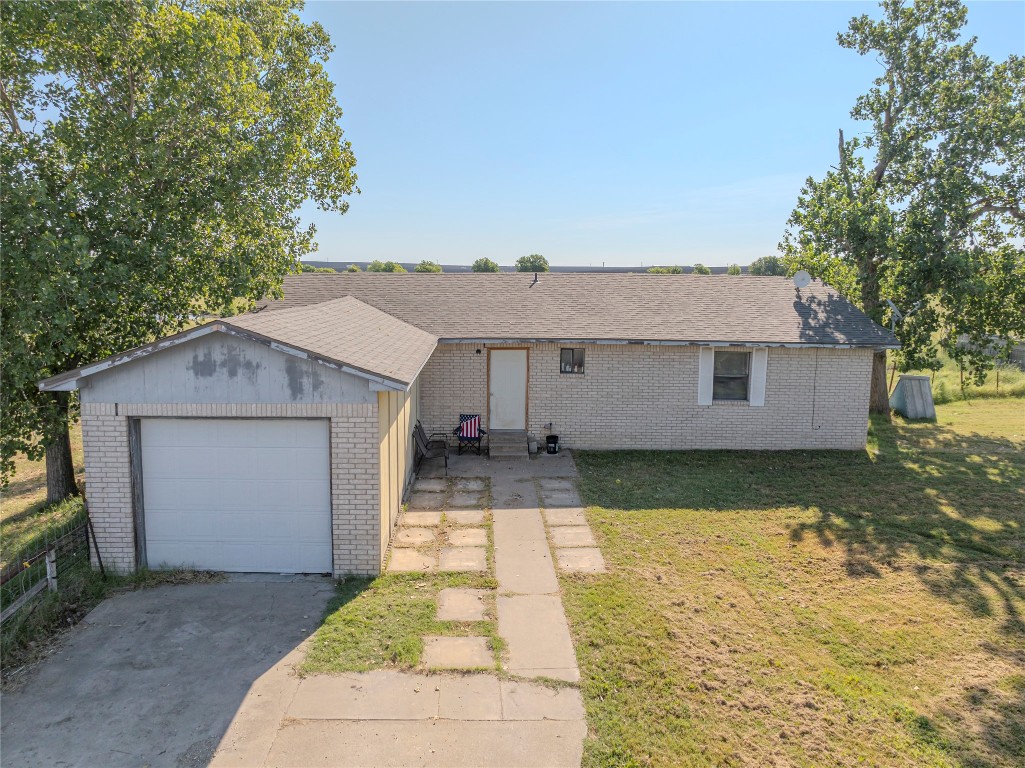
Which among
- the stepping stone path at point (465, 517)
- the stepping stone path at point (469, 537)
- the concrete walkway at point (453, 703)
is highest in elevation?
the stepping stone path at point (465, 517)

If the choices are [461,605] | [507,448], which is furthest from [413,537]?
[507,448]

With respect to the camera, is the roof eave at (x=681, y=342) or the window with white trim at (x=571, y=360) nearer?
the roof eave at (x=681, y=342)

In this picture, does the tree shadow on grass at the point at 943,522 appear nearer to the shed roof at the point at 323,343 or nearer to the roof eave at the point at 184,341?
the shed roof at the point at 323,343

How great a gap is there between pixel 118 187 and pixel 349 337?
413 cm

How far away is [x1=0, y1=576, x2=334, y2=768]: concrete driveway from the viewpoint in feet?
17.5

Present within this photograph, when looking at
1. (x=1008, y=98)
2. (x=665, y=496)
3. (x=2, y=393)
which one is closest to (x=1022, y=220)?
(x=1008, y=98)

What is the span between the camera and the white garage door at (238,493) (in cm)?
836

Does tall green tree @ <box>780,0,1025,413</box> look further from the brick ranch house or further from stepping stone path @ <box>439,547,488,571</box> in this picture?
stepping stone path @ <box>439,547,488,571</box>

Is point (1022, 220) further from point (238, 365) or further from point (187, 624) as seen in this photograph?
Answer: point (187, 624)

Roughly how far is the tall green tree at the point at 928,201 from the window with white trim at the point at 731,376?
636 cm

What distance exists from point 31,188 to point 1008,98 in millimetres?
23887

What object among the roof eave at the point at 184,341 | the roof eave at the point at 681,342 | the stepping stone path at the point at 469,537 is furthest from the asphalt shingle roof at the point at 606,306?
the roof eave at the point at 184,341

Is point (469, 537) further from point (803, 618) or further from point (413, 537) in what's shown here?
point (803, 618)

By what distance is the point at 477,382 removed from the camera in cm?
1526
